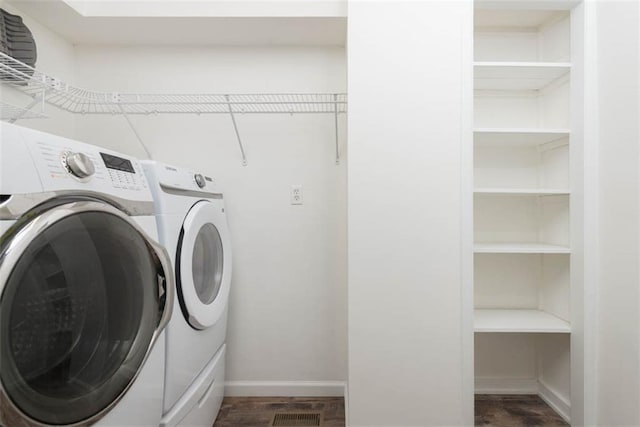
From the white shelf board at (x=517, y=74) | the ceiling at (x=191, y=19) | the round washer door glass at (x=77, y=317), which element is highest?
the ceiling at (x=191, y=19)

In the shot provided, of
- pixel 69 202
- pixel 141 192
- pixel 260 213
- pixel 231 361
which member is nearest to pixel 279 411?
pixel 231 361

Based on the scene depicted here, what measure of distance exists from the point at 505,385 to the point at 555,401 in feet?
0.80

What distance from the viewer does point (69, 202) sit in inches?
32.7

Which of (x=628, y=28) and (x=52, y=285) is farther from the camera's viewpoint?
(x=628, y=28)

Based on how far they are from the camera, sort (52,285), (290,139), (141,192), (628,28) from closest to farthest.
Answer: (52,285) < (141,192) < (628,28) < (290,139)

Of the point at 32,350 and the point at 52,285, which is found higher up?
the point at 52,285

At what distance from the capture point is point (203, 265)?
5.39ft

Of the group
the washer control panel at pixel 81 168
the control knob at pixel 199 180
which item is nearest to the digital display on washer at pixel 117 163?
the washer control panel at pixel 81 168

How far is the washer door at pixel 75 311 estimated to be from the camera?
0.70m

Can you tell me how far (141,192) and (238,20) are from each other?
45.7 inches

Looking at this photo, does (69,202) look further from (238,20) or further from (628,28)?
(628,28)

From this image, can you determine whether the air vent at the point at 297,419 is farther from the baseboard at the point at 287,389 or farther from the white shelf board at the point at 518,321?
the white shelf board at the point at 518,321

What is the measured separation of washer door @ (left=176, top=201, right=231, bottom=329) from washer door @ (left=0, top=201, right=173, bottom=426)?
8.2 inches

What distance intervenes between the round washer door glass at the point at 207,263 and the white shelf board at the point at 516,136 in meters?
1.37
